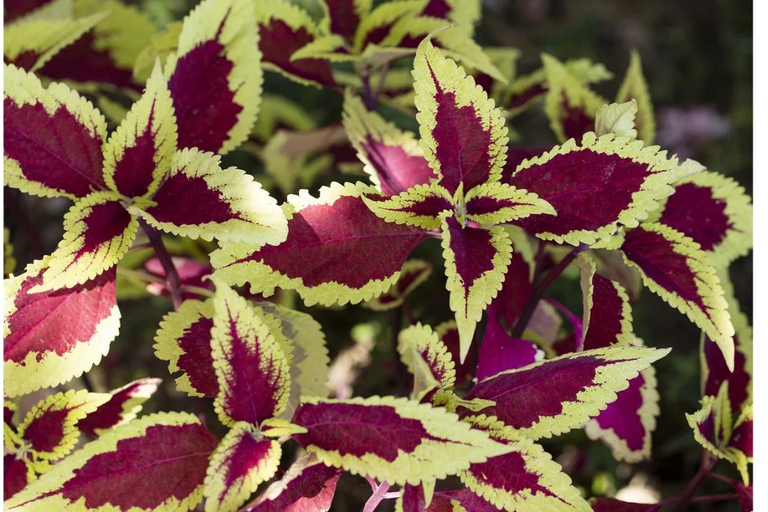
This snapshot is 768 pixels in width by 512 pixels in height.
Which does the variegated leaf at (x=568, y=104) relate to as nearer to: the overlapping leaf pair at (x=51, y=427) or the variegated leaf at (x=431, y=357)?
the variegated leaf at (x=431, y=357)

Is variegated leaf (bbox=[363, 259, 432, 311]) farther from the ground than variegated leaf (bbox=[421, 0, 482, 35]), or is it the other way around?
variegated leaf (bbox=[421, 0, 482, 35])

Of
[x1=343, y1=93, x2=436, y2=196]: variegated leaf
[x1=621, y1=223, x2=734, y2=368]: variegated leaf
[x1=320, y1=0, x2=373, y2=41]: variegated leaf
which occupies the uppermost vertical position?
[x1=320, y1=0, x2=373, y2=41]: variegated leaf

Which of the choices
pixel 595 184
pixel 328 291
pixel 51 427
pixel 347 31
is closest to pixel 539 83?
pixel 347 31

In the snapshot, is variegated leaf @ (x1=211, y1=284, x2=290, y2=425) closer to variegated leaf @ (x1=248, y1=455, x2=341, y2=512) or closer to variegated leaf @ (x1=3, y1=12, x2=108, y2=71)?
variegated leaf @ (x1=248, y1=455, x2=341, y2=512)

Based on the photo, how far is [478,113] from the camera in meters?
0.65

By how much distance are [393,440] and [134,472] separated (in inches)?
8.2

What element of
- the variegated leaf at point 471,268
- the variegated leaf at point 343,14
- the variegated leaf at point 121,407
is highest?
the variegated leaf at point 343,14

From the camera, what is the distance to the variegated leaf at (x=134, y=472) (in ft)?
1.86

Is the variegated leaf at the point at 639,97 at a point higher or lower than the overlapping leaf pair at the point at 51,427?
higher

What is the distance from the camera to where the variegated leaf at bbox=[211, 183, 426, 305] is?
63cm

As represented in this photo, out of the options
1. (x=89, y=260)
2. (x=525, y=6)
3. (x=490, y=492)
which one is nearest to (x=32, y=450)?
(x=89, y=260)

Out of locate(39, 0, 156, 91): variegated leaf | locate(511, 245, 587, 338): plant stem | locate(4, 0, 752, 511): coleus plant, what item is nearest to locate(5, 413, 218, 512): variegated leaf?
locate(4, 0, 752, 511): coleus plant

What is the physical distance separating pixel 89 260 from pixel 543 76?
65cm

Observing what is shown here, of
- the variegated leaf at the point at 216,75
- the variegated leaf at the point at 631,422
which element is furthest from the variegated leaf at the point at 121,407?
the variegated leaf at the point at 631,422
